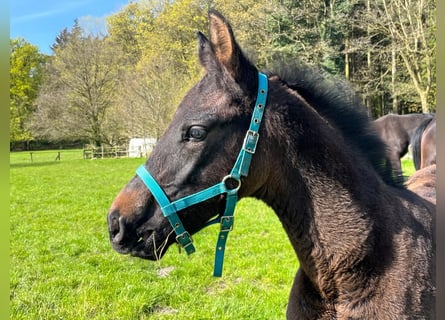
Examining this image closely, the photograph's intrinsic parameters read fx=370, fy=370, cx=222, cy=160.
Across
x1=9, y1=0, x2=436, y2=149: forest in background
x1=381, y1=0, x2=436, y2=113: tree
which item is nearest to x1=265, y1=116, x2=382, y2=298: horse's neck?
x1=9, y1=0, x2=436, y2=149: forest in background

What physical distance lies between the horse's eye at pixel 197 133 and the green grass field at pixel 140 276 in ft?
9.41

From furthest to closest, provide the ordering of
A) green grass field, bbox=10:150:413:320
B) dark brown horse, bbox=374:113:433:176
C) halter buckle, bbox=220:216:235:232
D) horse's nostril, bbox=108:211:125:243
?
1. dark brown horse, bbox=374:113:433:176
2. green grass field, bbox=10:150:413:320
3. halter buckle, bbox=220:216:235:232
4. horse's nostril, bbox=108:211:125:243

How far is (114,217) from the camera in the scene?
6.14ft

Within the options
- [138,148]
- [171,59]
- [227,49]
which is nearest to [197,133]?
[227,49]

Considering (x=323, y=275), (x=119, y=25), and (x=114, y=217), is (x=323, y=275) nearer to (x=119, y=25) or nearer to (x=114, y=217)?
(x=114, y=217)

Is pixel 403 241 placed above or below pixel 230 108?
below

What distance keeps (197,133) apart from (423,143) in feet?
25.3

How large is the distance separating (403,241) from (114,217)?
1484 millimetres

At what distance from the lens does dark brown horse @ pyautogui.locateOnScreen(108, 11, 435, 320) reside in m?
1.85

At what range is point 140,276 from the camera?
524cm

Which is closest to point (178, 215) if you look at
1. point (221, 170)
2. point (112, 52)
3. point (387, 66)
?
point (221, 170)

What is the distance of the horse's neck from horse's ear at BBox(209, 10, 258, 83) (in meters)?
0.51

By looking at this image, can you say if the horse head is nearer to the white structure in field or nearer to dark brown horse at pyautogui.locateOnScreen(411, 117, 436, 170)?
dark brown horse at pyautogui.locateOnScreen(411, 117, 436, 170)

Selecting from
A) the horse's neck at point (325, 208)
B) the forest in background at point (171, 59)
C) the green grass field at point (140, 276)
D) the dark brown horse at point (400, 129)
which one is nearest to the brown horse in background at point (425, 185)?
the horse's neck at point (325, 208)
